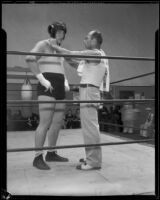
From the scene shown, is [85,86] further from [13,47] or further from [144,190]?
[13,47]

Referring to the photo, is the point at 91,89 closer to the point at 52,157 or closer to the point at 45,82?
the point at 45,82

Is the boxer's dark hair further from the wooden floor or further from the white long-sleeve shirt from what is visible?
the wooden floor

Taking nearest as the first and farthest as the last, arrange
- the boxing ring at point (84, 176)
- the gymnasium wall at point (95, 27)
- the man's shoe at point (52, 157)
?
the boxing ring at point (84, 176) → the man's shoe at point (52, 157) → the gymnasium wall at point (95, 27)

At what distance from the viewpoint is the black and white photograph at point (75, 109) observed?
1319mm

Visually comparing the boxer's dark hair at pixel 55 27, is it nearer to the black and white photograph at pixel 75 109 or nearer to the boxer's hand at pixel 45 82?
the black and white photograph at pixel 75 109

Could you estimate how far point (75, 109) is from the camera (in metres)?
4.87

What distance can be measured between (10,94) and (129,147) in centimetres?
268

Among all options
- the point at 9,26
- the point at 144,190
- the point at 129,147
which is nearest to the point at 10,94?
the point at 9,26

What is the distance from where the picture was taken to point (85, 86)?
1.61 metres

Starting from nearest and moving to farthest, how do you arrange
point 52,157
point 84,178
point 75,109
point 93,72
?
point 84,178
point 93,72
point 52,157
point 75,109

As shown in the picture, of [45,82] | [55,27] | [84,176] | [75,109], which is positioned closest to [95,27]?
[75,109]

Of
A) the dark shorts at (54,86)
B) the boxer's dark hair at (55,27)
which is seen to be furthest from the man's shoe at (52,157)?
the boxer's dark hair at (55,27)

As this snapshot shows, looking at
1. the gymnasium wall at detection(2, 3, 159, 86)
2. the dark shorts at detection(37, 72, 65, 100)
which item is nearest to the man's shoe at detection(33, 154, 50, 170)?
the dark shorts at detection(37, 72, 65, 100)

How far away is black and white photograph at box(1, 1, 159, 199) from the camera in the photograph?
4.33ft
